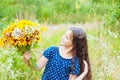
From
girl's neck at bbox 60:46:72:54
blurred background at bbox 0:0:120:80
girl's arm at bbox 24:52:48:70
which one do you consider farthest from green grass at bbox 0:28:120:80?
girl's neck at bbox 60:46:72:54

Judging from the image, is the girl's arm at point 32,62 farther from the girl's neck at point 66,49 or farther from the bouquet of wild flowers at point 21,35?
the girl's neck at point 66,49

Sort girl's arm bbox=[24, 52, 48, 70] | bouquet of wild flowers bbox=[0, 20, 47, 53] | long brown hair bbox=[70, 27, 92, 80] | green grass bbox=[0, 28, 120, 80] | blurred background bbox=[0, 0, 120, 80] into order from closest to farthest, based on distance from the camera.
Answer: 1. bouquet of wild flowers bbox=[0, 20, 47, 53]
2. girl's arm bbox=[24, 52, 48, 70]
3. long brown hair bbox=[70, 27, 92, 80]
4. green grass bbox=[0, 28, 120, 80]
5. blurred background bbox=[0, 0, 120, 80]

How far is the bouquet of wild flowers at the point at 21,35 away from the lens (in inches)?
166

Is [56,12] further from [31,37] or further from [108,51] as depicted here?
[31,37]

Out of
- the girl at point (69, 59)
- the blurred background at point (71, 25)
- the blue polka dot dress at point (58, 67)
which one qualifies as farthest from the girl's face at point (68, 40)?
the blurred background at point (71, 25)

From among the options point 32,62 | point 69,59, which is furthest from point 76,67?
point 32,62

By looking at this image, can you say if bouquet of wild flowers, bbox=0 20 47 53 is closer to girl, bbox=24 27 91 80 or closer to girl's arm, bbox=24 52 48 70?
girl's arm, bbox=24 52 48 70

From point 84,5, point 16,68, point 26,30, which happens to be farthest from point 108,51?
point 84,5

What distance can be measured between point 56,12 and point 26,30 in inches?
304

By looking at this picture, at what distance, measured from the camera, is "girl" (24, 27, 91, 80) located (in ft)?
14.7

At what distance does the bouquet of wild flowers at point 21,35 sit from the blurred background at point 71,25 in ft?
0.51

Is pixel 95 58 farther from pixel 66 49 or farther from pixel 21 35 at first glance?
pixel 21 35

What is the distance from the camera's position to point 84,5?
12852 millimetres

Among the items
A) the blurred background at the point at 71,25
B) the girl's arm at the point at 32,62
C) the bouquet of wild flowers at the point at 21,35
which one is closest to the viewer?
the bouquet of wild flowers at the point at 21,35
